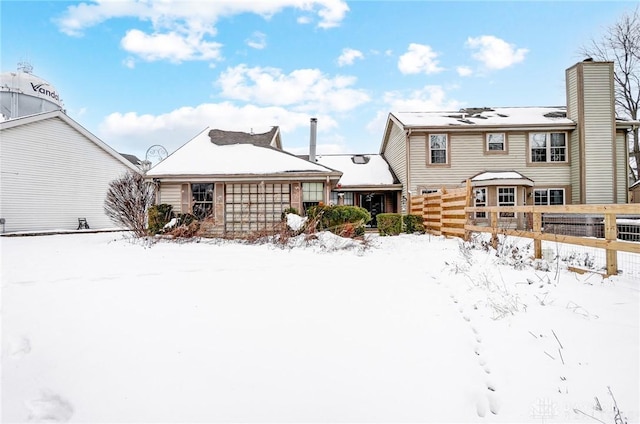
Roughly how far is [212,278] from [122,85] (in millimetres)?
12581

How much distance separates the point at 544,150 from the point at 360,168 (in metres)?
9.37

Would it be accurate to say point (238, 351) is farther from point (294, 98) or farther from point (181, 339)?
point (294, 98)

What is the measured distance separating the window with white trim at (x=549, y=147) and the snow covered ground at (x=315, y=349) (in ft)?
45.2

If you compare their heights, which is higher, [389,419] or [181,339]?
[181,339]

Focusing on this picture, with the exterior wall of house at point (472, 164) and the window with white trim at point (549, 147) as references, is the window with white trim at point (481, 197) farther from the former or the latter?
the window with white trim at point (549, 147)

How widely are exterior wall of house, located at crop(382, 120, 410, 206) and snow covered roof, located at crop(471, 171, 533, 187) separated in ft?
10.5

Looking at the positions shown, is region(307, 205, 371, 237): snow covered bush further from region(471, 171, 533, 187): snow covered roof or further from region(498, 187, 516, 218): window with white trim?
region(498, 187, 516, 218): window with white trim

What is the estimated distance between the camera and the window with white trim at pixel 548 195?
15.5 metres

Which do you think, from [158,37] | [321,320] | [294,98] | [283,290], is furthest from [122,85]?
[321,320]

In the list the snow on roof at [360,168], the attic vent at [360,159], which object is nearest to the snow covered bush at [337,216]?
the snow on roof at [360,168]

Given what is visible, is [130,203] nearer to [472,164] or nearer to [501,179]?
[472,164]

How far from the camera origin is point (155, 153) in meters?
18.3

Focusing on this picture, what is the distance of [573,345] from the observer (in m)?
2.68

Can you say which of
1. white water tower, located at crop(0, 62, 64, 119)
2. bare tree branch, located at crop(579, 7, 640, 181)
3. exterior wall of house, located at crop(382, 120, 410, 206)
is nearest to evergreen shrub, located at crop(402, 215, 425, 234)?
exterior wall of house, located at crop(382, 120, 410, 206)
